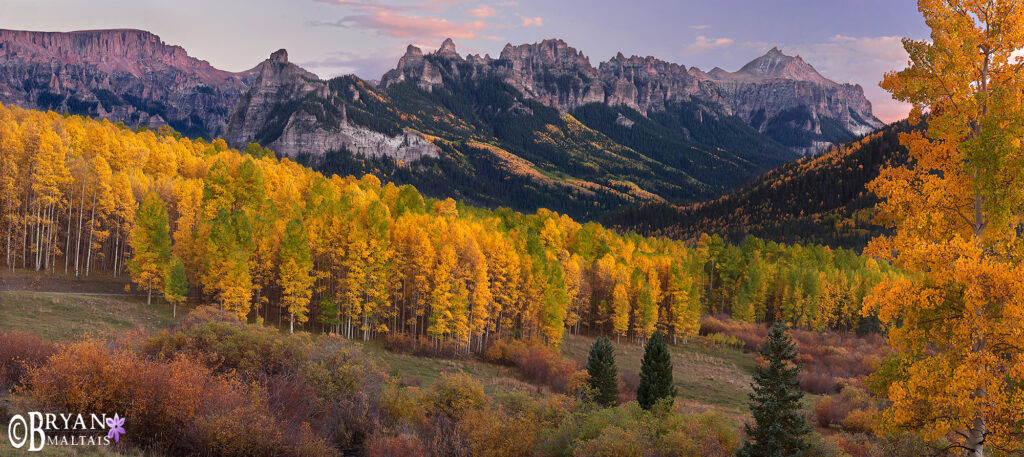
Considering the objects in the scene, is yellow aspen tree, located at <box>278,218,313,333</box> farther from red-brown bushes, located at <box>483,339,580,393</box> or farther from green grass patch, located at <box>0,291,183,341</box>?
red-brown bushes, located at <box>483,339,580,393</box>

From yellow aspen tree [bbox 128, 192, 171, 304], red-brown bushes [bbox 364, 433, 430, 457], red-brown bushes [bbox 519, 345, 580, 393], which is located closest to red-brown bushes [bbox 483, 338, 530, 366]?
red-brown bushes [bbox 519, 345, 580, 393]

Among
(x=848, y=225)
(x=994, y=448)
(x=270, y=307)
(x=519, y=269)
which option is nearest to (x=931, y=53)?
(x=994, y=448)

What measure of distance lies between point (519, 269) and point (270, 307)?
27627mm

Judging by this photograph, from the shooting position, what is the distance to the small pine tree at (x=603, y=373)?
3659cm

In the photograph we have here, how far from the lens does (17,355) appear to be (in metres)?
21.8

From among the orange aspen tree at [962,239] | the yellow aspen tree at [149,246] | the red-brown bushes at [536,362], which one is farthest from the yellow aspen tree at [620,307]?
the orange aspen tree at [962,239]

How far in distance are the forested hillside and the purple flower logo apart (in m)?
27.7

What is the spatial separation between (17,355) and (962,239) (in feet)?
110

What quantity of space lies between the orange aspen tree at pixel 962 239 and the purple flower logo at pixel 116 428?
23421 mm

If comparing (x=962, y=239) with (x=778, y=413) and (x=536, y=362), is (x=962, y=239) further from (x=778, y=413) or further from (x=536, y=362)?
(x=536, y=362)

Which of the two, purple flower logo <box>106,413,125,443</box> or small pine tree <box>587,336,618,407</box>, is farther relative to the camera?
small pine tree <box>587,336,618,407</box>

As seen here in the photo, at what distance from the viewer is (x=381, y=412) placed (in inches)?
1080

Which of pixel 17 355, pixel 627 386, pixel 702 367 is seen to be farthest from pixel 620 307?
pixel 17 355

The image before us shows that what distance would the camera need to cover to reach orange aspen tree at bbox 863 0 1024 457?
1102 centimetres
